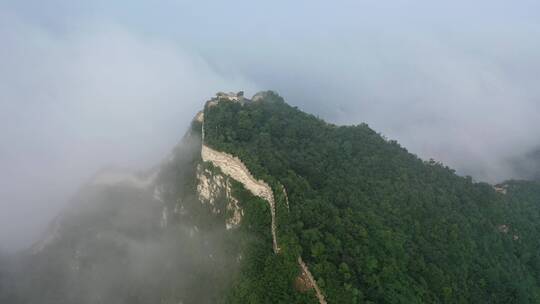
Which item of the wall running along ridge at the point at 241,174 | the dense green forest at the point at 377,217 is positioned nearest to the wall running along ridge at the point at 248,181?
the wall running along ridge at the point at 241,174

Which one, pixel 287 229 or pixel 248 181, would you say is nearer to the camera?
pixel 287 229

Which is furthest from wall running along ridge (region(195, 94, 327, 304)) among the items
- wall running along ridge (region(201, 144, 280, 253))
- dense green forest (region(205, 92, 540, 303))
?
dense green forest (region(205, 92, 540, 303))

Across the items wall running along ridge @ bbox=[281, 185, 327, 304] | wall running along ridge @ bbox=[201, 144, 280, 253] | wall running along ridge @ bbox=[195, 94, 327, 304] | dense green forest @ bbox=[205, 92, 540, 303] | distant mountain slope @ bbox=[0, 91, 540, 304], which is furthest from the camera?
wall running along ridge @ bbox=[201, 144, 280, 253]

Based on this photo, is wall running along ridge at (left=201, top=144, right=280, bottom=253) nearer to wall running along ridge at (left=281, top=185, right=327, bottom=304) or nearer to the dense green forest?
the dense green forest

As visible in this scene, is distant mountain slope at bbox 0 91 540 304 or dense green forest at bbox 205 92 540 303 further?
dense green forest at bbox 205 92 540 303

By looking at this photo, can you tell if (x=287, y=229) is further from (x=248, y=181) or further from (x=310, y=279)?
(x=248, y=181)

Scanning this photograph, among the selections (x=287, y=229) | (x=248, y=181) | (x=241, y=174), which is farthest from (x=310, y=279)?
(x=241, y=174)

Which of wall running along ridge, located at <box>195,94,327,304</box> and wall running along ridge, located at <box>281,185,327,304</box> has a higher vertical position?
wall running along ridge, located at <box>195,94,327,304</box>

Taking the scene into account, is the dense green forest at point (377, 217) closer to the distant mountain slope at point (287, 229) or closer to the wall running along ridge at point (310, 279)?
the distant mountain slope at point (287, 229)
